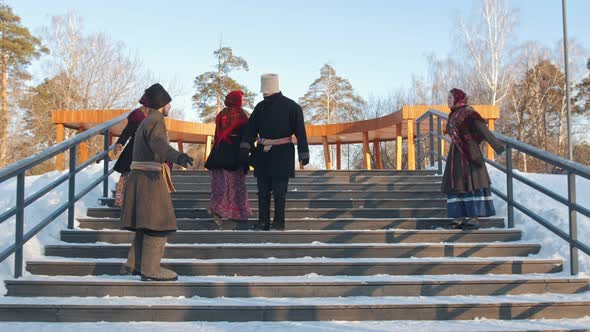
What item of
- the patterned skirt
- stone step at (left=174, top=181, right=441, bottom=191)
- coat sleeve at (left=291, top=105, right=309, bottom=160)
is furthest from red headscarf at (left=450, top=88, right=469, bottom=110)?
the patterned skirt

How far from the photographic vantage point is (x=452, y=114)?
18.7 feet

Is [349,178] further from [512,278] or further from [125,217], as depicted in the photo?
[125,217]

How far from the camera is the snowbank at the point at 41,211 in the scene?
4.67 meters

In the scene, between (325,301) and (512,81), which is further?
(512,81)

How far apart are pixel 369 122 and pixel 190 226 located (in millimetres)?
12349

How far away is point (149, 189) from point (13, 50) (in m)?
30.5

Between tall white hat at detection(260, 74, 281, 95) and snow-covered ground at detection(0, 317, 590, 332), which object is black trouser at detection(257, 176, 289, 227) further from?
snow-covered ground at detection(0, 317, 590, 332)

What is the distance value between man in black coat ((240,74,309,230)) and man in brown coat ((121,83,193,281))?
4.53 feet

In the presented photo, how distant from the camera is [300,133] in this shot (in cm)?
545

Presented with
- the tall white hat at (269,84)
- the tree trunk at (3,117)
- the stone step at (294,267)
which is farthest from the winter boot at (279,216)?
the tree trunk at (3,117)

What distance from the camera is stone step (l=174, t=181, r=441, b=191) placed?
7102 millimetres

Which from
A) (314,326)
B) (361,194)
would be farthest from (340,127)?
(314,326)

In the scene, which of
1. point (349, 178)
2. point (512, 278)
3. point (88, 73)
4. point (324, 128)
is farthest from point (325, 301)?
point (88, 73)

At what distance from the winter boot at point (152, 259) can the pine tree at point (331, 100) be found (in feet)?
116
